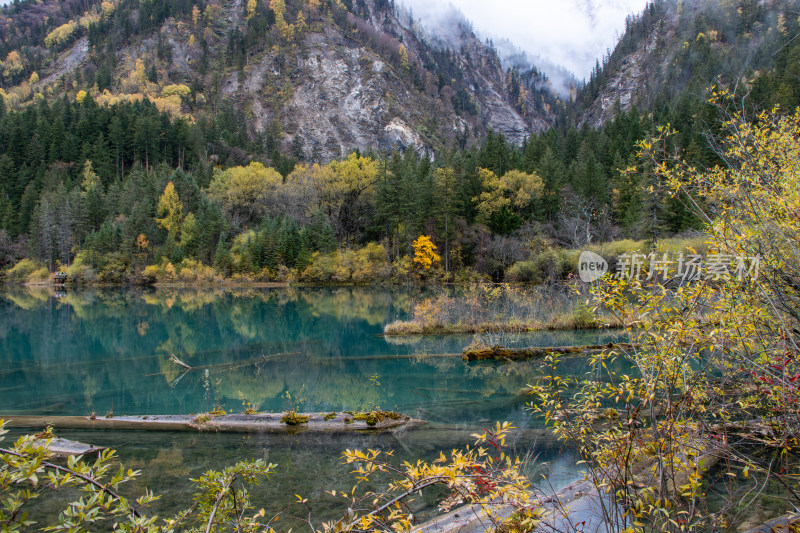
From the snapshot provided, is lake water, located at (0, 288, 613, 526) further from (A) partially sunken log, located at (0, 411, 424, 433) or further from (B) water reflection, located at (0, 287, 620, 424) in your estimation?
(A) partially sunken log, located at (0, 411, 424, 433)

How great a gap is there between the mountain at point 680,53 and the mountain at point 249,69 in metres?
41.1

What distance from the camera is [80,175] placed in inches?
2943

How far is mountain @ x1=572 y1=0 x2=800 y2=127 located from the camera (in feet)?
249

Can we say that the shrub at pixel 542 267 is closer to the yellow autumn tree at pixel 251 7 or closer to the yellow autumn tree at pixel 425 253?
the yellow autumn tree at pixel 425 253

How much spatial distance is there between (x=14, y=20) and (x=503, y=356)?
18495 centimetres

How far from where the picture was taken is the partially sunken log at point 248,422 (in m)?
9.32

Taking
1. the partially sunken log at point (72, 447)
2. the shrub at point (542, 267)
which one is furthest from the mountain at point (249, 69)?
the partially sunken log at point (72, 447)

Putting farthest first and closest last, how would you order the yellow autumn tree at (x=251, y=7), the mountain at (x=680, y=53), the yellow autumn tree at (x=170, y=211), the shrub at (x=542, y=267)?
the yellow autumn tree at (x=251, y=7)
the mountain at (x=680, y=53)
the yellow autumn tree at (x=170, y=211)
the shrub at (x=542, y=267)

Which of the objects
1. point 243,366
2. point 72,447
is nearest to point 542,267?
point 243,366

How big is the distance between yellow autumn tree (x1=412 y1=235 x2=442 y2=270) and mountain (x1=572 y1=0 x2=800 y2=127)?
43.1 m

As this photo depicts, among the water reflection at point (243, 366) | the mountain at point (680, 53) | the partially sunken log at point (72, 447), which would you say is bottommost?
the water reflection at point (243, 366)

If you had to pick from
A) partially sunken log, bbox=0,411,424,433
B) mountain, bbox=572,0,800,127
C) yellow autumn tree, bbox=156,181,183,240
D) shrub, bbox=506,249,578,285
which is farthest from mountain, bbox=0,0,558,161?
partially sunken log, bbox=0,411,424,433

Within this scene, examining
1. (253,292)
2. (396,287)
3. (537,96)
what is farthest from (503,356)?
(537,96)

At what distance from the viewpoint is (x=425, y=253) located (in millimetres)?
49844
